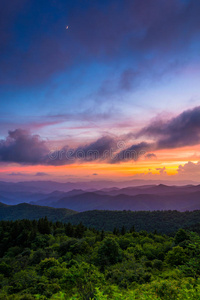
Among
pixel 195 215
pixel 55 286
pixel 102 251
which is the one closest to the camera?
pixel 55 286

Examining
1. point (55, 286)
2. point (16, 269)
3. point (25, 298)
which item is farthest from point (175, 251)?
point (16, 269)

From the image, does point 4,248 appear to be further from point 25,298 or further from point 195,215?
point 195,215

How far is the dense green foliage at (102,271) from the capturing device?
41.7ft

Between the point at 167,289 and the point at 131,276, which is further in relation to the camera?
the point at 131,276

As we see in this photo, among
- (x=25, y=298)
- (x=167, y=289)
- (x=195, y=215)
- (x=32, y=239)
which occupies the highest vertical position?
(x=167, y=289)

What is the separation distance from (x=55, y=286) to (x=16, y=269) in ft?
74.5

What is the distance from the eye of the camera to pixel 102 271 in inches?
1188

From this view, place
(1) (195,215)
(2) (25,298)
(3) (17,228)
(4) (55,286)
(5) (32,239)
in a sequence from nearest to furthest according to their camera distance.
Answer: (2) (25,298) < (4) (55,286) < (5) (32,239) < (3) (17,228) < (1) (195,215)

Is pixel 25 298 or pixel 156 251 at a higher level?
pixel 25 298

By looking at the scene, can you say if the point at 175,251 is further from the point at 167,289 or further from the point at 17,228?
the point at 17,228

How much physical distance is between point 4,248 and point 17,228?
28.3ft

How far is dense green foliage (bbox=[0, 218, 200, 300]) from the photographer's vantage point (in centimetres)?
1270

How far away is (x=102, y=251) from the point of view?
3488 cm

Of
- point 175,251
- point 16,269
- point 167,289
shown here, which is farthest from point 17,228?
point 167,289
